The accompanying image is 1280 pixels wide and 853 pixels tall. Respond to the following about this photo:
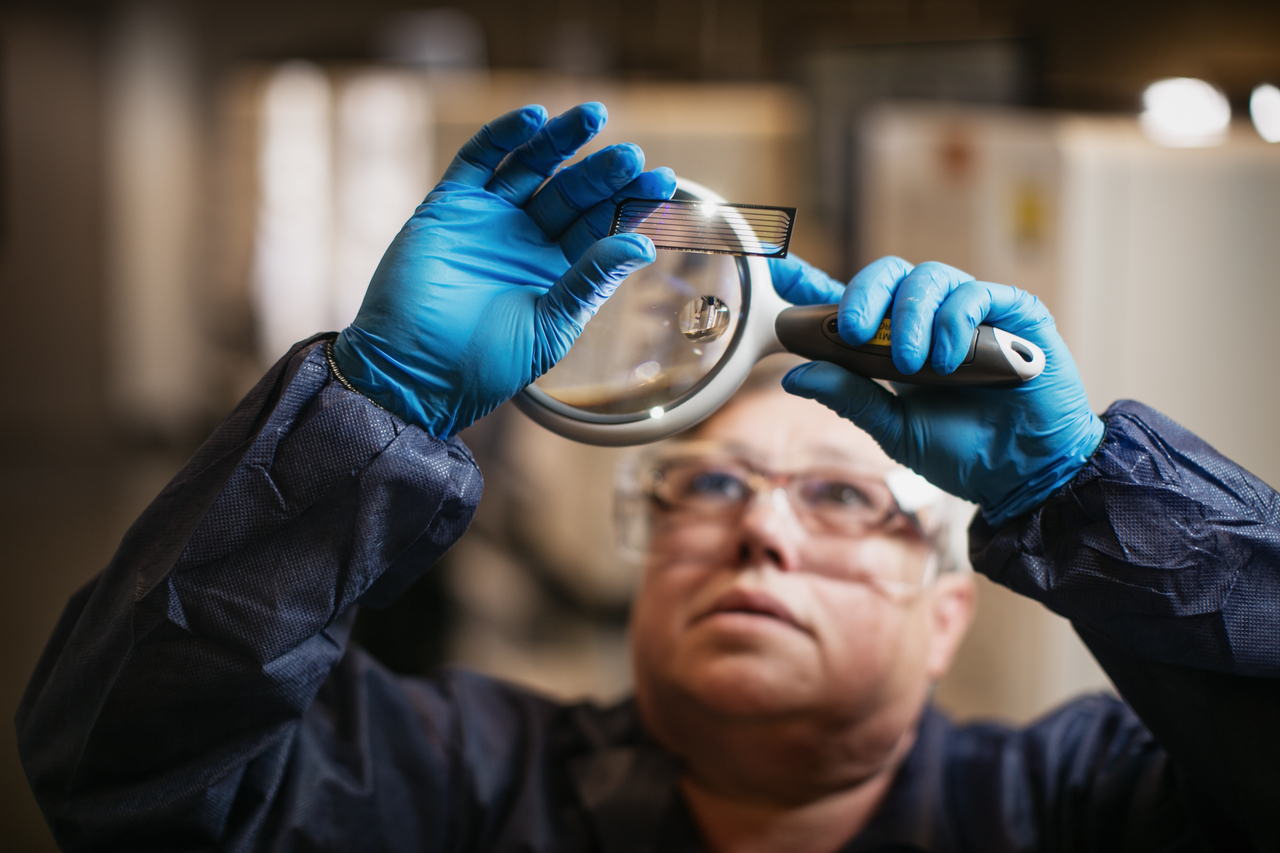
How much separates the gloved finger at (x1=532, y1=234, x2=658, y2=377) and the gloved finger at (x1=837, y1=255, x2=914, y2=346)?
19cm

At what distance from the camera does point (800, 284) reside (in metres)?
1.05

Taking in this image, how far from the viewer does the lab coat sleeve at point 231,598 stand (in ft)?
2.92

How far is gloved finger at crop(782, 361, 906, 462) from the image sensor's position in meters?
0.96

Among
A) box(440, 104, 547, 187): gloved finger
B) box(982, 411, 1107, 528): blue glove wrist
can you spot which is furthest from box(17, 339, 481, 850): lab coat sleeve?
box(982, 411, 1107, 528): blue glove wrist

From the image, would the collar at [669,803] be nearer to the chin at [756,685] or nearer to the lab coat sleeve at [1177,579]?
the chin at [756,685]

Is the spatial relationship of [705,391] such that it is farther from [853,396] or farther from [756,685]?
[756,685]

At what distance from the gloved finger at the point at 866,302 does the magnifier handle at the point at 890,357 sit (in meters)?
0.02

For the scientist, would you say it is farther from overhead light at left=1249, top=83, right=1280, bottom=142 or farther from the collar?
overhead light at left=1249, top=83, right=1280, bottom=142

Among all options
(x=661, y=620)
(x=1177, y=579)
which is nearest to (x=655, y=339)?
(x=661, y=620)

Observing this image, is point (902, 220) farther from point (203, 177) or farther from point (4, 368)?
point (4, 368)

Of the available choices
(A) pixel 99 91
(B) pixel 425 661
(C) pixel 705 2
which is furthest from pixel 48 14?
(B) pixel 425 661

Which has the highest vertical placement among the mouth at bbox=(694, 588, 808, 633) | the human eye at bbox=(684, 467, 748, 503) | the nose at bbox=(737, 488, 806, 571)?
the human eye at bbox=(684, 467, 748, 503)

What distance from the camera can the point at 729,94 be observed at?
3.35 meters

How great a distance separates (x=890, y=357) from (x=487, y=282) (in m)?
0.39
